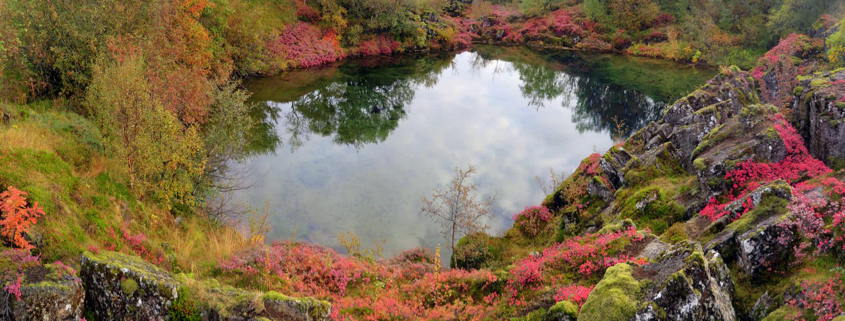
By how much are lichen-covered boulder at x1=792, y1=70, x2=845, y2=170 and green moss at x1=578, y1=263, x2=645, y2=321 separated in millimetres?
12475

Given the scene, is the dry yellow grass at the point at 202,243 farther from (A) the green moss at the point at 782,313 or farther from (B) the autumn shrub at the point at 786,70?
(B) the autumn shrub at the point at 786,70

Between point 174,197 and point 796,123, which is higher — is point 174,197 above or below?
below

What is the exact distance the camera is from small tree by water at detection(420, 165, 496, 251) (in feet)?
80.9

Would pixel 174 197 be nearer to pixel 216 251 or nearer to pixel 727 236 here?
pixel 216 251

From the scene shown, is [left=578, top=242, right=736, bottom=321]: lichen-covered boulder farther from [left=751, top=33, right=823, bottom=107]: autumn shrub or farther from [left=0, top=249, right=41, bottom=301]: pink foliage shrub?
[left=751, top=33, right=823, bottom=107]: autumn shrub

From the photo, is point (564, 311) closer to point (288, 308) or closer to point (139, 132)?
point (288, 308)

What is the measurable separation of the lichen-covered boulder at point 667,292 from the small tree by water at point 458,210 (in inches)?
479

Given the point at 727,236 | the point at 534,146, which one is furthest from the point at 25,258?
the point at 534,146

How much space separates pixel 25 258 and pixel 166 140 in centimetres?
1001

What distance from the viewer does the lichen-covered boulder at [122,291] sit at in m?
11.9

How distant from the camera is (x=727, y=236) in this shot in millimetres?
14594

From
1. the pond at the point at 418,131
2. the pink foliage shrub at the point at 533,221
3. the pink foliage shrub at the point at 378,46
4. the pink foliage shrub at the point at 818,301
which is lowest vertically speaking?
the pink foliage shrub at the point at 818,301

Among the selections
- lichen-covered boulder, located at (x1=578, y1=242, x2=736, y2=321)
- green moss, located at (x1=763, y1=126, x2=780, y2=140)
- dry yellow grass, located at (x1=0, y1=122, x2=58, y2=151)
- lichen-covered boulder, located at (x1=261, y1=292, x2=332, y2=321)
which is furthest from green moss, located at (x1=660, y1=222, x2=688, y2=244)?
dry yellow grass, located at (x1=0, y1=122, x2=58, y2=151)

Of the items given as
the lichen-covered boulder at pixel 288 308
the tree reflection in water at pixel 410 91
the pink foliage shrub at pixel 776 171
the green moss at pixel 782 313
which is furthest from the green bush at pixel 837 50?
the lichen-covered boulder at pixel 288 308
